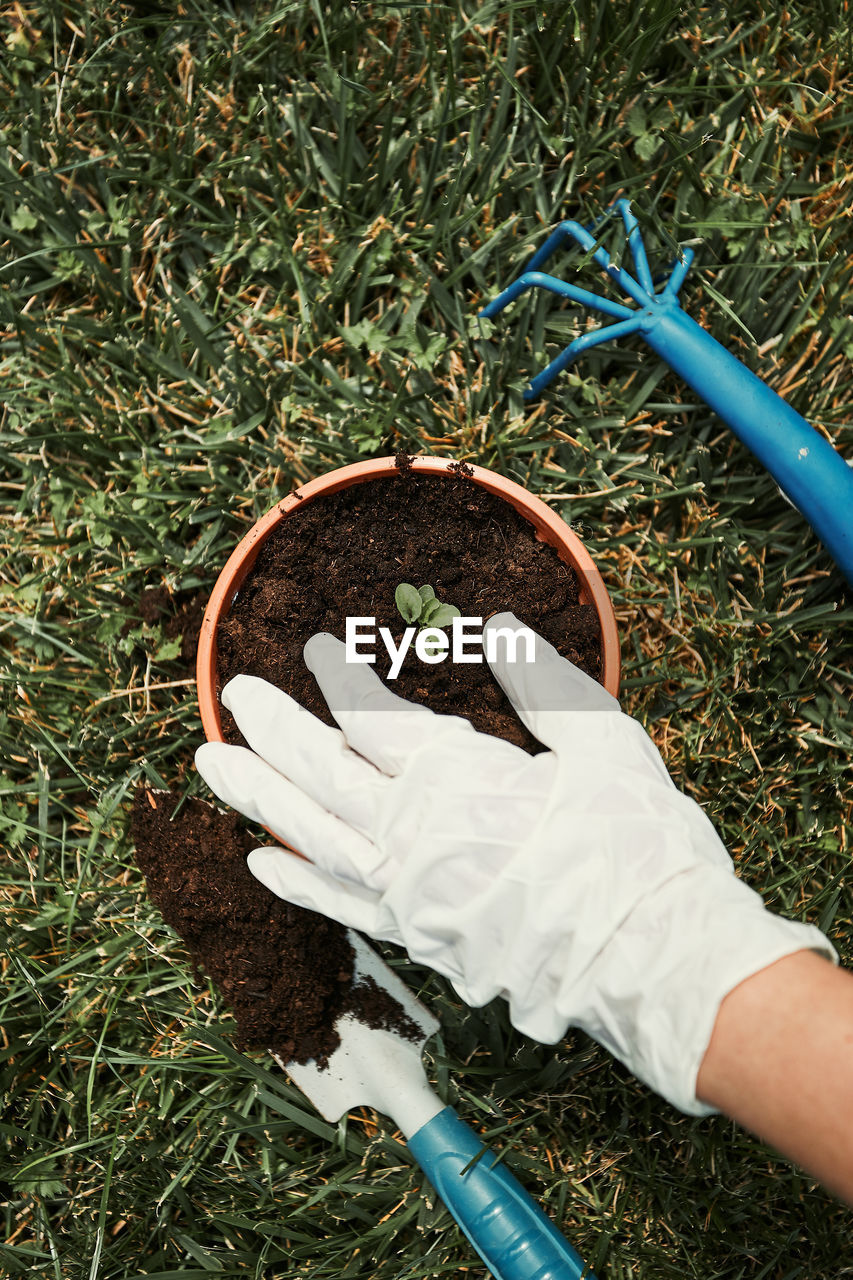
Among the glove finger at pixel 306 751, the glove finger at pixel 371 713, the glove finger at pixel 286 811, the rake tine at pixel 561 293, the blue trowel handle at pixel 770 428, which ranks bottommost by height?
the glove finger at pixel 286 811

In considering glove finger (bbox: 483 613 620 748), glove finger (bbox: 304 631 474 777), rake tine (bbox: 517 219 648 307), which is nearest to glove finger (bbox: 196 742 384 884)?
glove finger (bbox: 304 631 474 777)

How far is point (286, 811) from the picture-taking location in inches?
52.2

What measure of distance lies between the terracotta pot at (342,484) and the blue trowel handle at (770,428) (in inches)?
16.2

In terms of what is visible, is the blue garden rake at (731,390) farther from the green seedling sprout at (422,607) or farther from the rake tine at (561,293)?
the green seedling sprout at (422,607)

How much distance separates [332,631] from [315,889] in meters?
0.43

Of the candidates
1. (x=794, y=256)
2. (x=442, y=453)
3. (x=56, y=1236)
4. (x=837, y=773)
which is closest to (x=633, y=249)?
(x=794, y=256)

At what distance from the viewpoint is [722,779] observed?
1704 mm

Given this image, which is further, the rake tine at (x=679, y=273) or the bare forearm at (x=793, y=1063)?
the rake tine at (x=679, y=273)

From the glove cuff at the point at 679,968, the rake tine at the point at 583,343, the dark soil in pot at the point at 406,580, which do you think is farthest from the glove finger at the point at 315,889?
the rake tine at the point at 583,343

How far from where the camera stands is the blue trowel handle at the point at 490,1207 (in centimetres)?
141

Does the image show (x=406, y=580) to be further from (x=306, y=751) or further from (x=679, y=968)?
(x=679, y=968)

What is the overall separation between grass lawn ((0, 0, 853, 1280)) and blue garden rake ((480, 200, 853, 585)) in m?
0.15

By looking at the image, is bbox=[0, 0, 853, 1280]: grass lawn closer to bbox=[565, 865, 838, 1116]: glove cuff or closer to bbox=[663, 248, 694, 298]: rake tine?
bbox=[663, 248, 694, 298]: rake tine

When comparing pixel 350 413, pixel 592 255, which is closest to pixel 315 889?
pixel 350 413
